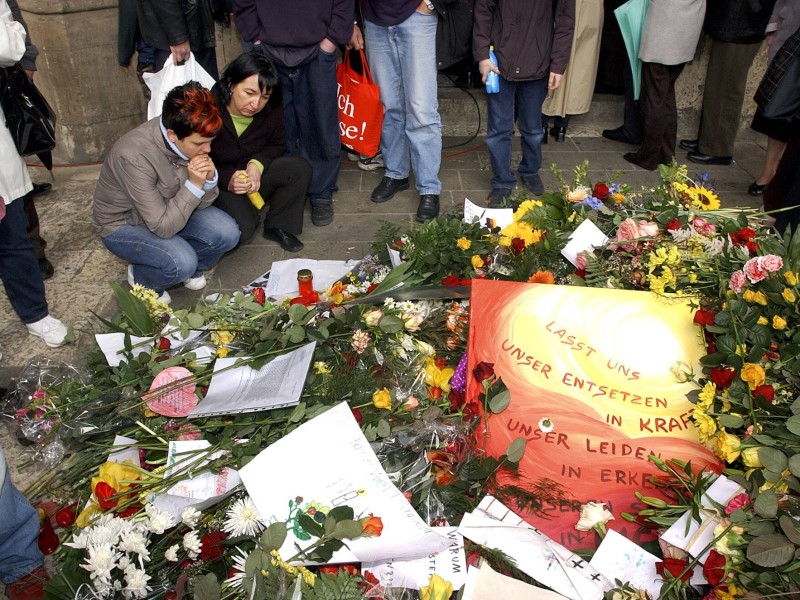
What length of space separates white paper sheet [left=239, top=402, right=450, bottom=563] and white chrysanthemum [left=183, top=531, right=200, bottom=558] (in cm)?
15

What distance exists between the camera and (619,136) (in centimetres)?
516

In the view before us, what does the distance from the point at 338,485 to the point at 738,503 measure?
0.85 metres

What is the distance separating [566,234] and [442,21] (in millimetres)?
2347

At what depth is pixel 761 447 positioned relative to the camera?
144 cm

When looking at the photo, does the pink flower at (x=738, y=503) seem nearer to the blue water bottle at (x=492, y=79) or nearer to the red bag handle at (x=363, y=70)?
the blue water bottle at (x=492, y=79)

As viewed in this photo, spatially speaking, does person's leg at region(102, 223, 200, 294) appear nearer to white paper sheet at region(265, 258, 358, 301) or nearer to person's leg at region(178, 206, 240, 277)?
person's leg at region(178, 206, 240, 277)

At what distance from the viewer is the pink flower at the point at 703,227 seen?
6.48 feet

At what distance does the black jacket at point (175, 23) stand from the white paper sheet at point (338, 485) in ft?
9.60

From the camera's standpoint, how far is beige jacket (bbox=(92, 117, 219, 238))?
3.03m

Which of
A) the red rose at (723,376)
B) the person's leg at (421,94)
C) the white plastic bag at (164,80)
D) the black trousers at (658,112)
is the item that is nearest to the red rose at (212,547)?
Result: the red rose at (723,376)

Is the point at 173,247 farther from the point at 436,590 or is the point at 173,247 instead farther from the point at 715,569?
the point at 715,569

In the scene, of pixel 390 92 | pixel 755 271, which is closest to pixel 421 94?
pixel 390 92

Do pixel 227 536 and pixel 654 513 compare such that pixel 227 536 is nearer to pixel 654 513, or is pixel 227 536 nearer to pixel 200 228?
pixel 654 513

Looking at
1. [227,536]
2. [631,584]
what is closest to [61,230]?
[227,536]
